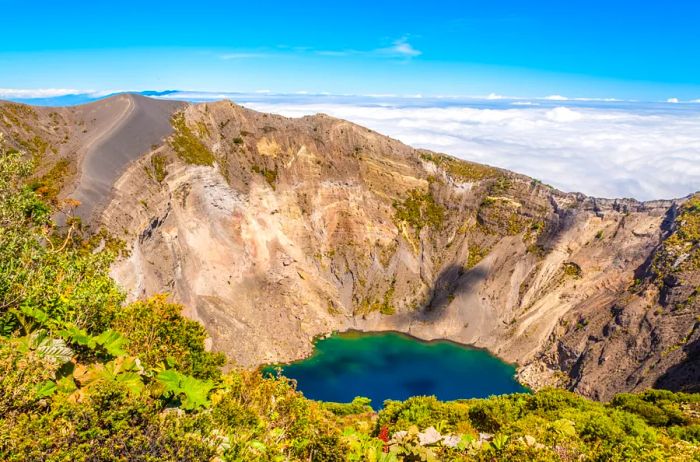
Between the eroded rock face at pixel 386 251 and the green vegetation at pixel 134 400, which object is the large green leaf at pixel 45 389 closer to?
the green vegetation at pixel 134 400

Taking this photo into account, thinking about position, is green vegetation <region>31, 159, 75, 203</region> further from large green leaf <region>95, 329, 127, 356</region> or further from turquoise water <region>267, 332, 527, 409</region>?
large green leaf <region>95, 329, 127, 356</region>

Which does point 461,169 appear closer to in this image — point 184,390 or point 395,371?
point 395,371

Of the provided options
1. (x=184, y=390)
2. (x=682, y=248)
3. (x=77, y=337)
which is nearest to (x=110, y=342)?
(x=77, y=337)

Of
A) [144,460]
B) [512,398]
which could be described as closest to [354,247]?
[512,398]

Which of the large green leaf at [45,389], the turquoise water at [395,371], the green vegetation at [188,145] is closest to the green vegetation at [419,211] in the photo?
the turquoise water at [395,371]

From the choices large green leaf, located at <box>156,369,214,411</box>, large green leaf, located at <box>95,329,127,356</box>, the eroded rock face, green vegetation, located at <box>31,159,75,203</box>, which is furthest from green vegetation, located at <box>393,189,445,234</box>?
large green leaf, located at <box>156,369,214,411</box>

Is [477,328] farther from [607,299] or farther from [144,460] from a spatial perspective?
[144,460]
